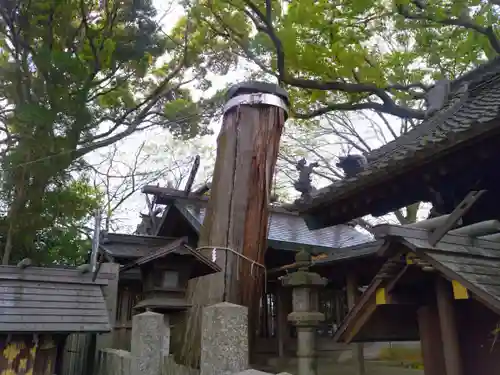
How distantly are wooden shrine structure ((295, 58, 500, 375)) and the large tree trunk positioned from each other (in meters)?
1.53

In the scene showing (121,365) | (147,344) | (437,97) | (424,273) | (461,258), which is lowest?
(121,365)

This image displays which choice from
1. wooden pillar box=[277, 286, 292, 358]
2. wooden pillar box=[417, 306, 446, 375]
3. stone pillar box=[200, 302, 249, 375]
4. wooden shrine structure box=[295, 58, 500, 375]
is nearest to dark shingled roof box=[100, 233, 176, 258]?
wooden pillar box=[277, 286, 292, 358]

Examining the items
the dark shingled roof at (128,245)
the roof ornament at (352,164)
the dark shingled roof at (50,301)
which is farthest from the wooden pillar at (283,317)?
the roof ornament at (352,164)

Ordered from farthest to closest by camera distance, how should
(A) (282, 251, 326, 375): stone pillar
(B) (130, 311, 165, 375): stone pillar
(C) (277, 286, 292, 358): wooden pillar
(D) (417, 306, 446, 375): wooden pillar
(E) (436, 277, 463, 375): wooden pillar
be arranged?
(C) (277, 286, 292, 358): wooden pillar
(A) (282, 251, 326, 375): stone pillar
(B) (130, 311, 165, 375): stone pillar
(D) (417, 306, 446, 375): wooden pillar
(E) (436, 277, 463, 375): wooden pillar

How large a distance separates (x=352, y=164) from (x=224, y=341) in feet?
11.5

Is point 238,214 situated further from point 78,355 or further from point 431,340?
point 78,355

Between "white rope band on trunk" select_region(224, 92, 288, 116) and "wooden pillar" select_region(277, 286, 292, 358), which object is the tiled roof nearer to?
"wooden pillar" select_region(277, 286, 292, 358)

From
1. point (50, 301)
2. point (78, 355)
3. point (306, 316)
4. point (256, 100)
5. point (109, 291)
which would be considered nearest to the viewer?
point (306, 316)

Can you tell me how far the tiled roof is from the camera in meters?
9.78

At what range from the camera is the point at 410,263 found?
3.18 meters

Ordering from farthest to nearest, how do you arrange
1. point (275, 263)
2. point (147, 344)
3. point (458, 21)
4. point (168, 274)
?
point (275, 263) → point (458, 21) → point (168, 274) → point (147, 344)

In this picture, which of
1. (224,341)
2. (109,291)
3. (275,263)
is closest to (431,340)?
(224,341)

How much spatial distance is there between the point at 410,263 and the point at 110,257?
793 centimetres

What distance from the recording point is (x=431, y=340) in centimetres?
360
